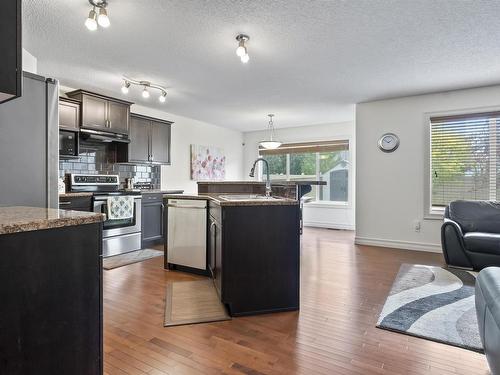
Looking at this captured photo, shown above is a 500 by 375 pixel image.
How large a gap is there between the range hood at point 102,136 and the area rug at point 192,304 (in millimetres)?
2528

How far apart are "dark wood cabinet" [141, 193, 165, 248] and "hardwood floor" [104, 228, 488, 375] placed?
5.72 feet

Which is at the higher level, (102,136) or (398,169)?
(102,136)

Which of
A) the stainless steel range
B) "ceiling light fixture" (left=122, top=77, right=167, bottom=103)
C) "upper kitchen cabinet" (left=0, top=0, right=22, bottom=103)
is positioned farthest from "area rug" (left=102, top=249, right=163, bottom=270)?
"upper kitchen cabinet" (left=0, top=0, right=22, bottom=103)

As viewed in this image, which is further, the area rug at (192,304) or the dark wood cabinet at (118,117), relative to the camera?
the dark wood cabinet at (118,117)

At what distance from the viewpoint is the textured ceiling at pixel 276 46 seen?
2.38 m

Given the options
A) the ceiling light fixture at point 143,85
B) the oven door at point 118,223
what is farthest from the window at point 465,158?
the oven door at point 118,223

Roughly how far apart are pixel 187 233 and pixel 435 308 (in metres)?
2.49

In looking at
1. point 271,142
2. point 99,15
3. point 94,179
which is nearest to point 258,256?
point 99,15

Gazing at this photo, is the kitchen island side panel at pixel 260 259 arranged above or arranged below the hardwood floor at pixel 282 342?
above

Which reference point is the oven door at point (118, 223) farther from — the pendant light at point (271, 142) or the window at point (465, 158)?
the window at point (465, 158)

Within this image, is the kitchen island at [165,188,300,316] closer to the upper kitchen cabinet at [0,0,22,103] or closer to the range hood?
the upper kitchen cabinet at [0,0,22,103]

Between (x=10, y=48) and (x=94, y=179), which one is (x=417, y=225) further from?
(x=10, y=48)

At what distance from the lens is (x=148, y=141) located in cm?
515

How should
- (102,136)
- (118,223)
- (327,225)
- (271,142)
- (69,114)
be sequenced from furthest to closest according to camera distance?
1. (327,225)
2. (271,142)
3. (102,136)
4. (118,223)
5. (69,114)
